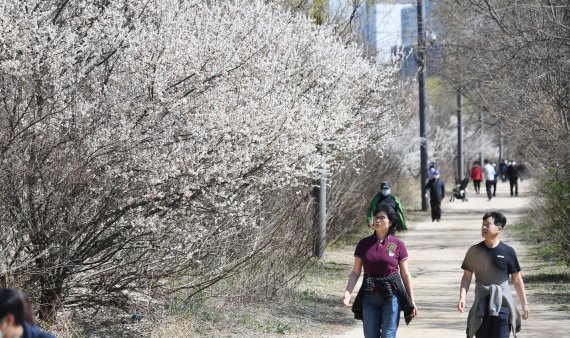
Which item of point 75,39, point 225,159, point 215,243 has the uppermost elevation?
point 75,39

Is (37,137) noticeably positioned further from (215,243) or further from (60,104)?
(215,243)

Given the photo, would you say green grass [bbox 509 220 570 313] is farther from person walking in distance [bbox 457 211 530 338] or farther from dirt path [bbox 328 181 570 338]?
person walking in distance [bbox 457 211 530 338]

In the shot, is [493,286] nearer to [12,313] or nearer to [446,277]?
[12,313]

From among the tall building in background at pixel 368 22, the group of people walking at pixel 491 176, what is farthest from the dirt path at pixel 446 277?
the group of people walking at pixel 491 176

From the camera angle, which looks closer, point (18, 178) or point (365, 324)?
point (365, 324)

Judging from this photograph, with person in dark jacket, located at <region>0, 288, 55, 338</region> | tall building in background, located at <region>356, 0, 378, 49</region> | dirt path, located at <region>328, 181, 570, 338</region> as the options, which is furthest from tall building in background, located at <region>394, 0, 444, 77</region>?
person in dark jacket, located at <region>0, 288, 55, 338</region>

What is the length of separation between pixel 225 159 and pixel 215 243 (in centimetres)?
177

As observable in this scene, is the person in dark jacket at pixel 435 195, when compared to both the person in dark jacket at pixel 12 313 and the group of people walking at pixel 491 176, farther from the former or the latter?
the person in dark jacket at pixel 12 313

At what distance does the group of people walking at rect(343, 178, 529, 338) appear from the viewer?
916 cm

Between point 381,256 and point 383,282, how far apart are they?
201 millimetres

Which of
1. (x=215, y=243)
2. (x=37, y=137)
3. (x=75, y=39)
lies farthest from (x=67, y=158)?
(x=215, y=243)

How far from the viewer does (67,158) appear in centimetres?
1059

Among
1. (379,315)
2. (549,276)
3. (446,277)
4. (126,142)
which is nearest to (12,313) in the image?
(379,315)

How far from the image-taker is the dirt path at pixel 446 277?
13492 millimetres
